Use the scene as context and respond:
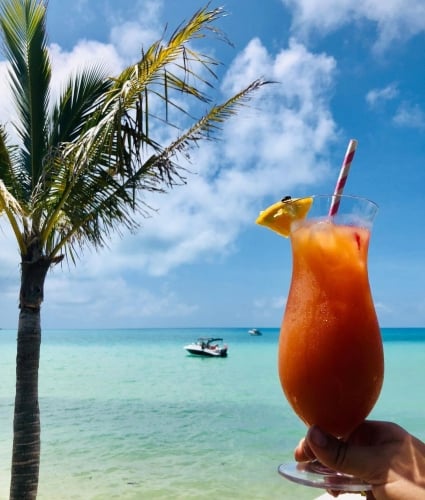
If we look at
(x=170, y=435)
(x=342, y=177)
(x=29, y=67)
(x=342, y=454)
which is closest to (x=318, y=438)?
(x=342, y=454)

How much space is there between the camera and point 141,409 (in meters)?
21.4

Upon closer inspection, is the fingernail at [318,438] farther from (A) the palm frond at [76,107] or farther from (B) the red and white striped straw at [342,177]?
(A) the palm frond at [76,107]

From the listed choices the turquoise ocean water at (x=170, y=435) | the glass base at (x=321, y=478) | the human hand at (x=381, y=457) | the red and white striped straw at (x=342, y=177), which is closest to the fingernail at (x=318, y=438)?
the human hand at (x=381, y=457)

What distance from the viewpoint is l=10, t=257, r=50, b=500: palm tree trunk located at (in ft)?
15.3

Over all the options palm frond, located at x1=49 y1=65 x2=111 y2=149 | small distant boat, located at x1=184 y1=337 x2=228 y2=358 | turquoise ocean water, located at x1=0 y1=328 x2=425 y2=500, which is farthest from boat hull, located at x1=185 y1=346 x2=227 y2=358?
palm frond, located at x1=49 y1=65 x2=111 y2=149

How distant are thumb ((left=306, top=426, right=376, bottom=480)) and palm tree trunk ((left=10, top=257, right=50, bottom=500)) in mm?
4056

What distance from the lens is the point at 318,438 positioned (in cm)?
115

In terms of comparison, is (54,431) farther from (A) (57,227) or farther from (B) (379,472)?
(B) (379,472)

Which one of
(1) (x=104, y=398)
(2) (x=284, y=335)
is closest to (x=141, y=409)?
(1) (x=104, y=398)

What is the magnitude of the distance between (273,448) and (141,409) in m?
8.84

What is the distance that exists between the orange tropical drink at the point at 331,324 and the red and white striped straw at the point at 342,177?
13 mm

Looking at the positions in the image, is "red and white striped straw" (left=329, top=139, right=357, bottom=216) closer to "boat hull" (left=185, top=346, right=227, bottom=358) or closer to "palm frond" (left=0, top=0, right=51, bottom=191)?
"palm frond" (left=0, top=0, right=51, bottom=191)

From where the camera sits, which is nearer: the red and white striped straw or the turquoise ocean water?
the red and white striped straw

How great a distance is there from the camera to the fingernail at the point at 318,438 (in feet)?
3.75
